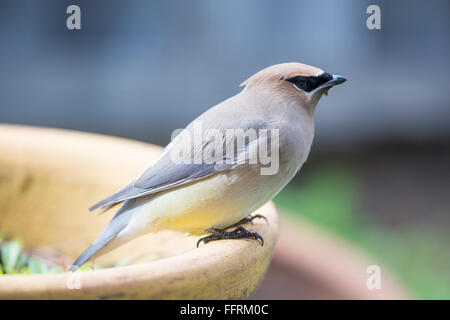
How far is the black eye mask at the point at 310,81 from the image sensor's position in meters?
1.98

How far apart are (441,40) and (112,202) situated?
12.6 feet

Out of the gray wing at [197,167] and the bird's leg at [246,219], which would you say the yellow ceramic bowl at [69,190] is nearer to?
the bird's leg at [246,219]

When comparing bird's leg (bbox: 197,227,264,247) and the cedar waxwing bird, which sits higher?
the cedar waxwing bird

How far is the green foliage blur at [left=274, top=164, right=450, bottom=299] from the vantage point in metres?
3.77

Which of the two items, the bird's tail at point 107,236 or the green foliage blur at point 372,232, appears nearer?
the bird's tail at point 107,236

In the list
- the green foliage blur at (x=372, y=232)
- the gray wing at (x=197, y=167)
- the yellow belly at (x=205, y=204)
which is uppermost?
the gray wing at (x=197, y=167)

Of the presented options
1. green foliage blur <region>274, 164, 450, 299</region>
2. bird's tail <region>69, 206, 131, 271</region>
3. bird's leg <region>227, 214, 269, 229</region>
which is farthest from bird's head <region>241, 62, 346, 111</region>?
green foliage blur <region>274, 164, 450, 299</region>

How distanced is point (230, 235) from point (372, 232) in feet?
7.98

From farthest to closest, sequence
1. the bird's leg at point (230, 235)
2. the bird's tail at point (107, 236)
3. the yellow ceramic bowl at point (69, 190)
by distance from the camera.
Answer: the yellow ceramic bowl at point (69, 190)
the bird's tail at point (107, 236)
the bird's leg at point (230, 235)

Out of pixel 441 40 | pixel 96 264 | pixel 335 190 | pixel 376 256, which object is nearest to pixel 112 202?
pixel 96 264

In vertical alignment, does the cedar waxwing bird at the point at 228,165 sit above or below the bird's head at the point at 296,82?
below

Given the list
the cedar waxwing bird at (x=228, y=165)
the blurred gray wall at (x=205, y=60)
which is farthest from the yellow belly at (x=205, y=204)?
the blurred gray wall at (x=205, y=60)

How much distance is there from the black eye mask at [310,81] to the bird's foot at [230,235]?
1.57 feet

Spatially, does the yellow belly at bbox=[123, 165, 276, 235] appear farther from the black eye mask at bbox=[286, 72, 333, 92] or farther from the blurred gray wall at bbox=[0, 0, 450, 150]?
the blurred gray wall at bbox=[0, 0, 450, 150]
